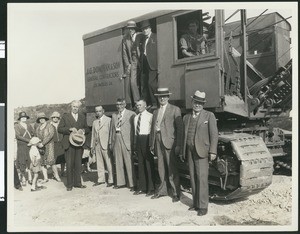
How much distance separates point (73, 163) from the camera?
25.6ft

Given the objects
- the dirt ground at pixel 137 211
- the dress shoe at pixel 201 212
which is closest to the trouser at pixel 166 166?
the dirt ground at pixel 137 211

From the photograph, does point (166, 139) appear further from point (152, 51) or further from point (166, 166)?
point (152, 51)

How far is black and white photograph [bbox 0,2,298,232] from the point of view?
6496 mm

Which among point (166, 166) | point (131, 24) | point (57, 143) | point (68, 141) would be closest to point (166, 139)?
point (166, 166)

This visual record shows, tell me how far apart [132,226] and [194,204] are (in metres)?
1.03

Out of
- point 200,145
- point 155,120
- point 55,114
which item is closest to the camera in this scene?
point 200,145

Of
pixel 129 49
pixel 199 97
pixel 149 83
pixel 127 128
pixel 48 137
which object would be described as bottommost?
pixel 48 137

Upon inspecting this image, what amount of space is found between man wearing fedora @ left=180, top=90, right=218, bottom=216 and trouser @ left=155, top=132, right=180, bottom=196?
18.4 inches

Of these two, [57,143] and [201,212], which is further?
[57,143]

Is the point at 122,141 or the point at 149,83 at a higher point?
the point at 149,83

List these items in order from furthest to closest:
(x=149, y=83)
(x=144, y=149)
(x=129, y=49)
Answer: (x=129, y=49) < (x=149, y=83) < (x=144, y=149)

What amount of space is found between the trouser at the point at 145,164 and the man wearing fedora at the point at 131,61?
1197 mm

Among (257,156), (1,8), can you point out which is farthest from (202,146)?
(1,8)

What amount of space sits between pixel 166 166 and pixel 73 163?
6.22 feet
